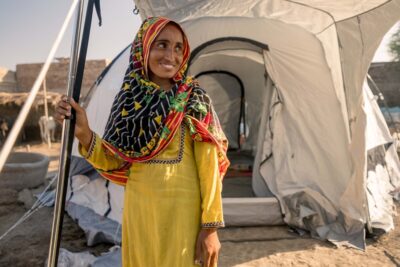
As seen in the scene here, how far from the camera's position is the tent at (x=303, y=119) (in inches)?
124

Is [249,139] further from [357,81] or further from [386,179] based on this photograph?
[357,81]

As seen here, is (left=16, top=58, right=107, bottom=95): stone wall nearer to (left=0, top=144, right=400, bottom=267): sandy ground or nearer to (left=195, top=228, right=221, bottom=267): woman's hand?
(left=0, top=144, right=400, bottom=267): sandy ground

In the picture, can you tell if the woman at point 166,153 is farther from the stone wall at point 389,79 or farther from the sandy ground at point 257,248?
the stone wall at point 389,79

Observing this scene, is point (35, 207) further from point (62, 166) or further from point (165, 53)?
point (165, 53)

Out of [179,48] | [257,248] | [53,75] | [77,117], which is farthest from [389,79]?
[77,117]

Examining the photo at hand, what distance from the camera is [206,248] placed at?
1243 millimetres

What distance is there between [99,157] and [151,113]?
293 millimetres

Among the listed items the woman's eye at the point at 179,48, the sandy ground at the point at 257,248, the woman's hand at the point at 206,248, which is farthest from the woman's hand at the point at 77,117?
the sandy ground at the point at 257,248

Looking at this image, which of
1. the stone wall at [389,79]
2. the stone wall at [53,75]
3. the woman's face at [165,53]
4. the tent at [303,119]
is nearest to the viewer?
the woman's face at [165,53]

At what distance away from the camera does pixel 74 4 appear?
49.7 inches

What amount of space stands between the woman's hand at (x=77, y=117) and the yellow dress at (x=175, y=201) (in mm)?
44

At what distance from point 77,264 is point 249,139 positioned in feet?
17.3

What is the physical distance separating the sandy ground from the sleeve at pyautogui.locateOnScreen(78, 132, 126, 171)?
1785 millimetres

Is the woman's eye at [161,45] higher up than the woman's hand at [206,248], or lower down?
higher up
